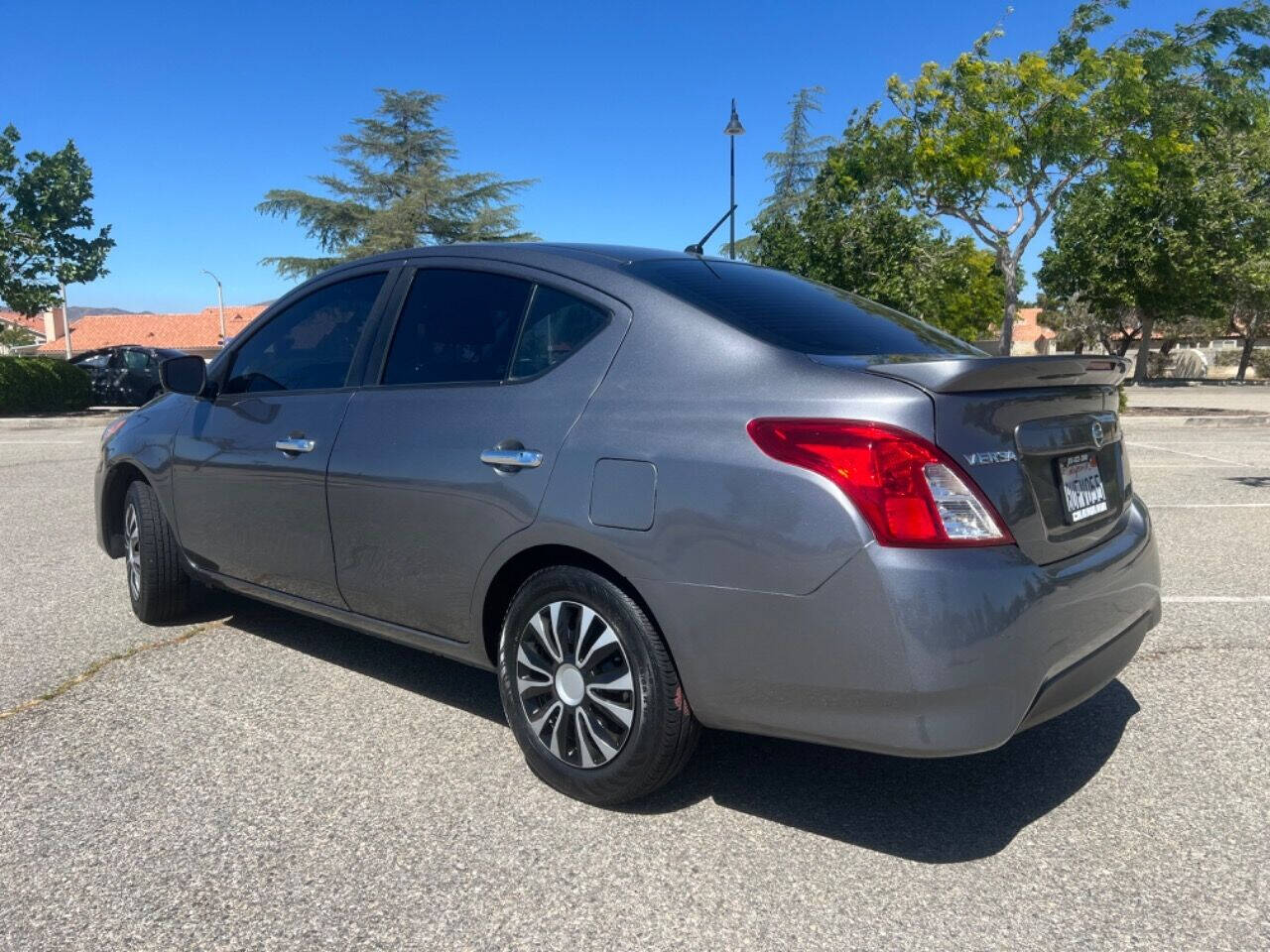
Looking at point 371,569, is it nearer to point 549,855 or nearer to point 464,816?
point 464,816

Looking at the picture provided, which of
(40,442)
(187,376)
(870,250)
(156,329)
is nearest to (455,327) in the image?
(187,376)

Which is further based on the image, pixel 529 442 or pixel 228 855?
pixel 529 442

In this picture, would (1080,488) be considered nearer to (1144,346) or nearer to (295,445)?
(295,445)

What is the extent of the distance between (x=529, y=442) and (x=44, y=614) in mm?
3467

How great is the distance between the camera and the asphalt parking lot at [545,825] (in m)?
2.43

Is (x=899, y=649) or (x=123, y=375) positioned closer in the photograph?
(x=899, y=649)

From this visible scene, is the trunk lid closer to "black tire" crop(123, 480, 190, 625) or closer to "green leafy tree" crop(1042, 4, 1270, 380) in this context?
"black tire" crop(123, 480, 190, 625)

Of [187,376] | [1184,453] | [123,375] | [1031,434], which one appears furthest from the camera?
[123,375]

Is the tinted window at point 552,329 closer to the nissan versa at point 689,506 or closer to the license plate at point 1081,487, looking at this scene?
the nissan versa at point 689,506

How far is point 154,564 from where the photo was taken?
4.75 meters

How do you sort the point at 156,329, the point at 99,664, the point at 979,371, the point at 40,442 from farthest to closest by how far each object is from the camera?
the point at 156,329 → the point at 40,442 → the point at 99,664 → the point at 979,371

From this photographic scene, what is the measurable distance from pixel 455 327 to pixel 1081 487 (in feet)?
6.74

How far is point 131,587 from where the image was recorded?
5.06 m

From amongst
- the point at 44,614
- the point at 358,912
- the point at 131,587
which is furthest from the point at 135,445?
the point at 358,912
